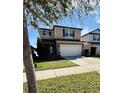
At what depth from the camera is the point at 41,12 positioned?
4.77ft

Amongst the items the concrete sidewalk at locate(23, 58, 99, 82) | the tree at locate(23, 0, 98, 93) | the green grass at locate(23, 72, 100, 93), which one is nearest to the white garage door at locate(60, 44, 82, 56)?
the concrete sidewalk at locate(23, 58, 99, 82)

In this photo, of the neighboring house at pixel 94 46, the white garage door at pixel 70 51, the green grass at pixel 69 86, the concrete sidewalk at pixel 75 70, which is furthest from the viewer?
the white garage door at pixel 70 51

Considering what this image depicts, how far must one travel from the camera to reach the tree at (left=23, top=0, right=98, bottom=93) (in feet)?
4.34

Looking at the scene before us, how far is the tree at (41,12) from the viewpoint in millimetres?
1323

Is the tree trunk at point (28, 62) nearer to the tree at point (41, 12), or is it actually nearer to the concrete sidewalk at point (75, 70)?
A: the tree at point (41, 12)

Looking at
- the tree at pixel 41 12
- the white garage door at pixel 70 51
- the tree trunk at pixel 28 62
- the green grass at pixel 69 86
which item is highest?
the tree at pixel 41 12

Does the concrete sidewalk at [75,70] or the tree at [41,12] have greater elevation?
the tree at [41,12]

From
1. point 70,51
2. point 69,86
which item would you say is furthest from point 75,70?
point 69,86

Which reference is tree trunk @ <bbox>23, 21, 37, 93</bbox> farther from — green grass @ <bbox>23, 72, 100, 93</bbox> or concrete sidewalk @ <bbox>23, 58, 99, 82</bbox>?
concrete sidewalk @ <bbox>23, 58, 99, 82</bbox>

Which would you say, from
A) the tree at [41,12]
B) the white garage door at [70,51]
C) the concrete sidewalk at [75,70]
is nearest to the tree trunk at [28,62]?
the tree at [41,12]

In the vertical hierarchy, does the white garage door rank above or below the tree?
below

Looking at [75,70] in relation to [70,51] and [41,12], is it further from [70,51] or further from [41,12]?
[41,12]
